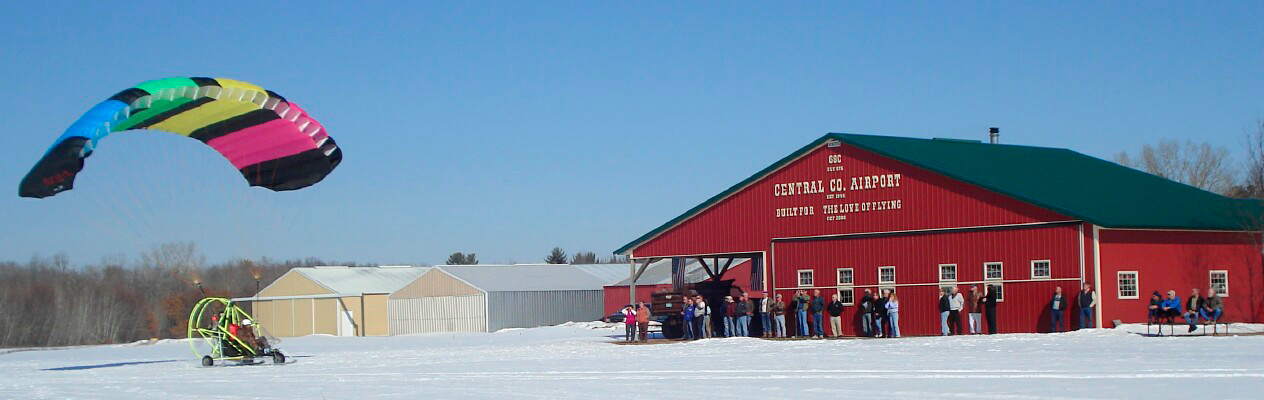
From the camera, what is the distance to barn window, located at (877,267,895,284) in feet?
110

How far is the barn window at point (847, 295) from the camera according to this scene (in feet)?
113

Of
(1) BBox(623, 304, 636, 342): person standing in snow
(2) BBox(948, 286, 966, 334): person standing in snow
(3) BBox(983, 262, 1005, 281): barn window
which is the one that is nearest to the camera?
(2) BBox(948, 286, 966, 334): person standing in snow

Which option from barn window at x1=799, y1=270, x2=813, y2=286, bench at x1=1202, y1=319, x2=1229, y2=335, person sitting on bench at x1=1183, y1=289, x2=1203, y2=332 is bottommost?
bench at x1=1202, y1=319, x2=1229, y2=335

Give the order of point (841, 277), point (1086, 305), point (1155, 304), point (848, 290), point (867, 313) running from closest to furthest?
point (1155, 304)
point (1086, 305)
point (867, 313)
point (848, 290)
point (841, 277)

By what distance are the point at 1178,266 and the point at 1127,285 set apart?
207 centimetres

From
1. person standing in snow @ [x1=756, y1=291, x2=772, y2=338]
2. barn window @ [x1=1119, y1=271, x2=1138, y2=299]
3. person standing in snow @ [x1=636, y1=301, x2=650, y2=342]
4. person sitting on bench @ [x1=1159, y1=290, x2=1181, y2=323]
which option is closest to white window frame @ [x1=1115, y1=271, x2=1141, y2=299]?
barn window @ [x1=1119, y1=271, x2=1138, y2=299]

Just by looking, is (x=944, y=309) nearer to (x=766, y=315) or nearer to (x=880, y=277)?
(x=880, y=277)

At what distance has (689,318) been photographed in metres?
35.2

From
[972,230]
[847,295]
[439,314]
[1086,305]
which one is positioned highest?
[972,230]

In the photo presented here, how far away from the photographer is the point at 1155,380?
16.8 m

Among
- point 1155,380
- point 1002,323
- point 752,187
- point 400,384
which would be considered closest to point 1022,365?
point 1155,380

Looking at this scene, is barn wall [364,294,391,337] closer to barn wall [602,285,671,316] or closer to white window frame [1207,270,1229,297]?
barn wall [602,285,671,316]

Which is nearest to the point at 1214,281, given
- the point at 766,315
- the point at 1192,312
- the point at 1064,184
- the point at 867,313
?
the point at 1064,184

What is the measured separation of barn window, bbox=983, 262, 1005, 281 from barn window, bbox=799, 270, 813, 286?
16.3ft
